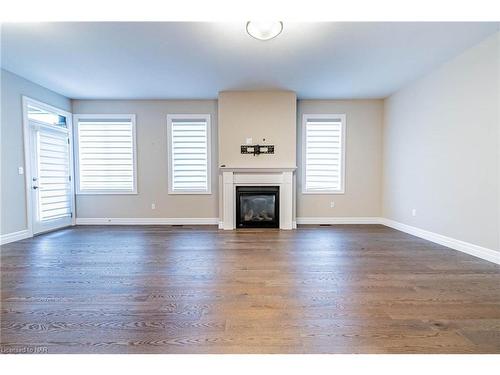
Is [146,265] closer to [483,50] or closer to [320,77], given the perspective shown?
[320,77]

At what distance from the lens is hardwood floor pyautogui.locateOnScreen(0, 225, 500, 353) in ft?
4.64

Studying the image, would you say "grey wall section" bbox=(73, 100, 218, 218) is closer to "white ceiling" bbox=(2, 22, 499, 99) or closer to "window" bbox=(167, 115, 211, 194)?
"window" bbox=(167, 115, 211, 194)

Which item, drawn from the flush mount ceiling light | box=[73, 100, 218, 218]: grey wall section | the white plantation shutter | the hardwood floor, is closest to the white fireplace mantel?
box=[73, 100, 218, 218]: grey wall section

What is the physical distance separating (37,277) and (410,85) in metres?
6.18

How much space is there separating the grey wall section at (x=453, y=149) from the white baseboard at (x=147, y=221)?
13.2 ft

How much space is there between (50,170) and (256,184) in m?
4.10

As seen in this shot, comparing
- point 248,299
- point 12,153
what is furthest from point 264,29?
point 12,153

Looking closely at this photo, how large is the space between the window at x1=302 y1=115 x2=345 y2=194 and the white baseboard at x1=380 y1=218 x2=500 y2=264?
145cm

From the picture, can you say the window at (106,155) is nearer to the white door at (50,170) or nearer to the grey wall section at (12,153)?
the white door at (50,170)

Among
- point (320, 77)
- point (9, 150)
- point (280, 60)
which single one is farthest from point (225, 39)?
point (9, 150)

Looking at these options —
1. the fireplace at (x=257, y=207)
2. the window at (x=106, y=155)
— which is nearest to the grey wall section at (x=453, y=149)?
the fireplace at (x=257, y=207)

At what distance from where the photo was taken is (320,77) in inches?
156

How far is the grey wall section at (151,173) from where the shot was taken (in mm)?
5137
